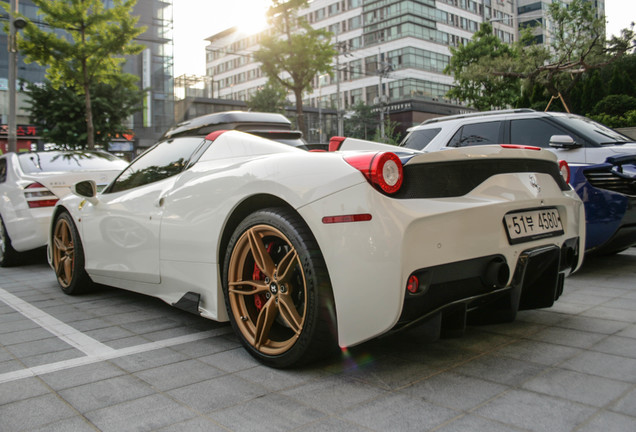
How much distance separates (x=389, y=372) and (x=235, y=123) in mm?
7351

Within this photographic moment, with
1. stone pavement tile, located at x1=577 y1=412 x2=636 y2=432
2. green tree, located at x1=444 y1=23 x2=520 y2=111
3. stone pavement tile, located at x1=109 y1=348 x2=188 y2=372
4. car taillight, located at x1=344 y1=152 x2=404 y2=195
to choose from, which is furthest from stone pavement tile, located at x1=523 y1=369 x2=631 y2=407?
green tree, located at x1=444 y1=23 x2=520 y2=111

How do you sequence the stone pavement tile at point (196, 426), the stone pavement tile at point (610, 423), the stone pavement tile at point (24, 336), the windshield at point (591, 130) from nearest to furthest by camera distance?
the stone pavement tile at point (610, 423), the stone pavement tile at point (196, 426), the stone pavement tile at point (24, 336), the windshield at point (591, 130)

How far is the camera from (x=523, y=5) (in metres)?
85.2

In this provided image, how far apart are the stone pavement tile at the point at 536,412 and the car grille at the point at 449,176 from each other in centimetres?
90

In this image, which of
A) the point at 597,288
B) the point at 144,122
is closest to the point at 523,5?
the point at 144,122

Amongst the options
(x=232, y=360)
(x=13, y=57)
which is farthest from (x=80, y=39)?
(x=232, y=360)

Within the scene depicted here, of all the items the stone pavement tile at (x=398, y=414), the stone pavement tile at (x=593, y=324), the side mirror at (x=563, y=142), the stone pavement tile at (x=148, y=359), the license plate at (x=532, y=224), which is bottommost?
the stone pavement tile at (x=148, y=359)

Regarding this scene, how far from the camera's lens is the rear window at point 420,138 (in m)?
6.89

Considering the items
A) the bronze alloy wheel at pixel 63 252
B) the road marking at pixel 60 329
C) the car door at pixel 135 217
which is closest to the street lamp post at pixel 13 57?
the bronze alloy wheel at pixel 63 252

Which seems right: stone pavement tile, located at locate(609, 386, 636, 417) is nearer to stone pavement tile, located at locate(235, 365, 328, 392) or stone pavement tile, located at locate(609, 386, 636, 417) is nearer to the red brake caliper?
stone pavement tile, located at locate(235, 365, 328, 392)

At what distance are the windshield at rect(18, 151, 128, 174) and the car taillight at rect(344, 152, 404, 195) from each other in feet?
17.8

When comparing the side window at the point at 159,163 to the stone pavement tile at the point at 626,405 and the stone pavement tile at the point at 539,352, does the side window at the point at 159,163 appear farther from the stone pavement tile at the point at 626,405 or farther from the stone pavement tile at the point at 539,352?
the stone pavement tile at the point at 626,405

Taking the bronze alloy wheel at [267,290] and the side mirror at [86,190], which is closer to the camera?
the bronze alloy wheel at [267,290]

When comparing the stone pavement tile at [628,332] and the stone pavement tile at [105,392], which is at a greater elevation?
the stone pavement tile at [628,332]
